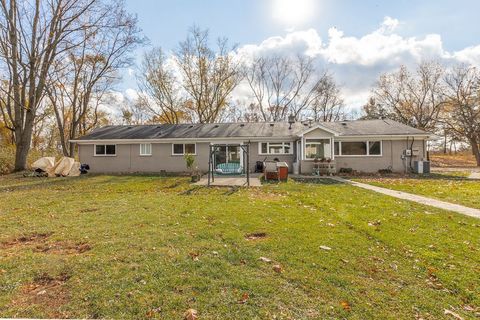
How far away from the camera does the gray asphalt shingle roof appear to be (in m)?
18.6

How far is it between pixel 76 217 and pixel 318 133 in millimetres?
14418

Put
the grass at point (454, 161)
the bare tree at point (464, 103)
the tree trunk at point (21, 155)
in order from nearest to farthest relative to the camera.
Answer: the tree trunk at point (21, 155), the bare tree at point (464, 103), the grass at point (454, 161)

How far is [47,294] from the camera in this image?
9.74 ft

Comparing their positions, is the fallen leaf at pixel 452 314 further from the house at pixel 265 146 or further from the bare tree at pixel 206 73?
the bare tree at pixel 206 73

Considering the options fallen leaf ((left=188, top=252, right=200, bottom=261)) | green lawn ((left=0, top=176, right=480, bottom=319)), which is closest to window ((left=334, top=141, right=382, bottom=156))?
green lawn ((left=0, top=176, right=480, bottom=319))

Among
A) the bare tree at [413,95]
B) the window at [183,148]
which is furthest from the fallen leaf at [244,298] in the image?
the bare tree at [413,95]

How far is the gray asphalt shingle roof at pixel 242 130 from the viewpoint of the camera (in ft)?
61.0

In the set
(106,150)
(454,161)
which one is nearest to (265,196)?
(106,150)

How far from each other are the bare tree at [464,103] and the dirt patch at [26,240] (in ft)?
118

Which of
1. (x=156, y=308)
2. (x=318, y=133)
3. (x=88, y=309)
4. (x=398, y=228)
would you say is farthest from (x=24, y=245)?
(x=318, y=133)

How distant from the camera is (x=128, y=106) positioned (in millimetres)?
37750

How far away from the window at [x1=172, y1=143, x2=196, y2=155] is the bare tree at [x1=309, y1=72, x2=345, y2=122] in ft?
72.8

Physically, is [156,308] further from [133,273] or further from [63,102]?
[63,102]

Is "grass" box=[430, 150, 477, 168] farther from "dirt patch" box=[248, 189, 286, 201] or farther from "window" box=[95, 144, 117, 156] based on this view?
"window" box=[95, 144, 117, 156]
